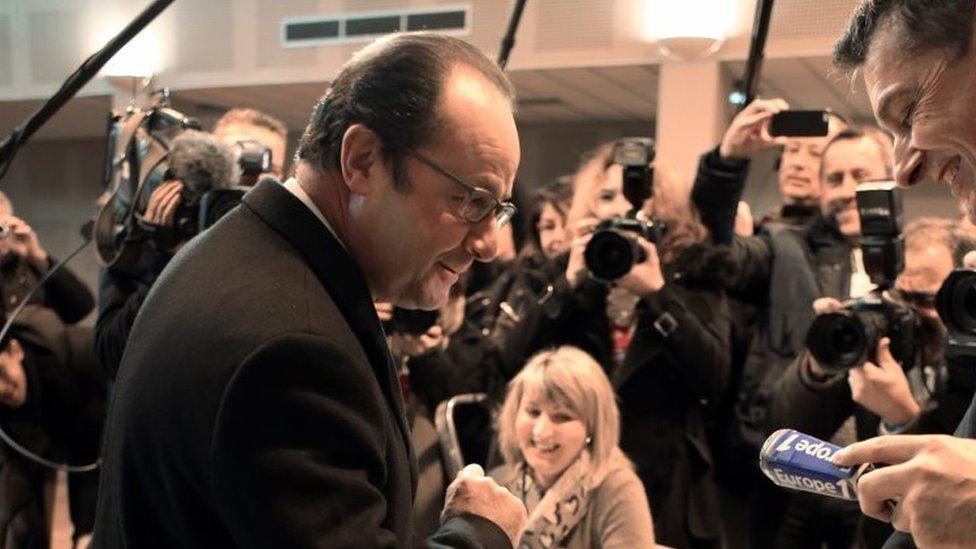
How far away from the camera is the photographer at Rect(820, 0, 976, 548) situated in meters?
0.84

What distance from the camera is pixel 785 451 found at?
97 centimetres

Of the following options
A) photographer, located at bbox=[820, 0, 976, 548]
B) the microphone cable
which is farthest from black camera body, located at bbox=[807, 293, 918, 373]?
the microphone cable

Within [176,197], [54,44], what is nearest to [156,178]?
[176,197]

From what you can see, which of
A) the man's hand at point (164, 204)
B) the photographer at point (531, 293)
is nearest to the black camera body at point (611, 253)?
the photographer at point (531, 293)

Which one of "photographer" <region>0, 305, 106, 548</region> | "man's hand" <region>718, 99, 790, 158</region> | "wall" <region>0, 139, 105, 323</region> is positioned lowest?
"wall" <region>0, 139, 105, 323</region>

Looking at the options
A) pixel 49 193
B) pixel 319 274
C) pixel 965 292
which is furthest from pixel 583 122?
pixel 319 274

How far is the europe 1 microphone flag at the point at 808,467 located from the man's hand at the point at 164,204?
49.4 inches

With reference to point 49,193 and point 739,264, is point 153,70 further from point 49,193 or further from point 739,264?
point 739,264

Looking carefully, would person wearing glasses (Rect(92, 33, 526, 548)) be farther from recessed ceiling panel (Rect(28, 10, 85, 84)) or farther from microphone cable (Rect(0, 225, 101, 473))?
recessed ceiling panel (Rect(28, 10, 85, 84))

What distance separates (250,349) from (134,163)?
4.08 ft

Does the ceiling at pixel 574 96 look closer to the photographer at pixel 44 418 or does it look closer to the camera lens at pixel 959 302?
the photographer at pixel 44 418

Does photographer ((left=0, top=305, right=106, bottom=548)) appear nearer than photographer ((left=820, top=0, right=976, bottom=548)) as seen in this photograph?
No

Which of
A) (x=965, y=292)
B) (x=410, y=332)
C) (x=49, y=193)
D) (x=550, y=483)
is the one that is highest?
(x=965, y=292)

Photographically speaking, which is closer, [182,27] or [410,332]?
[410,332]
